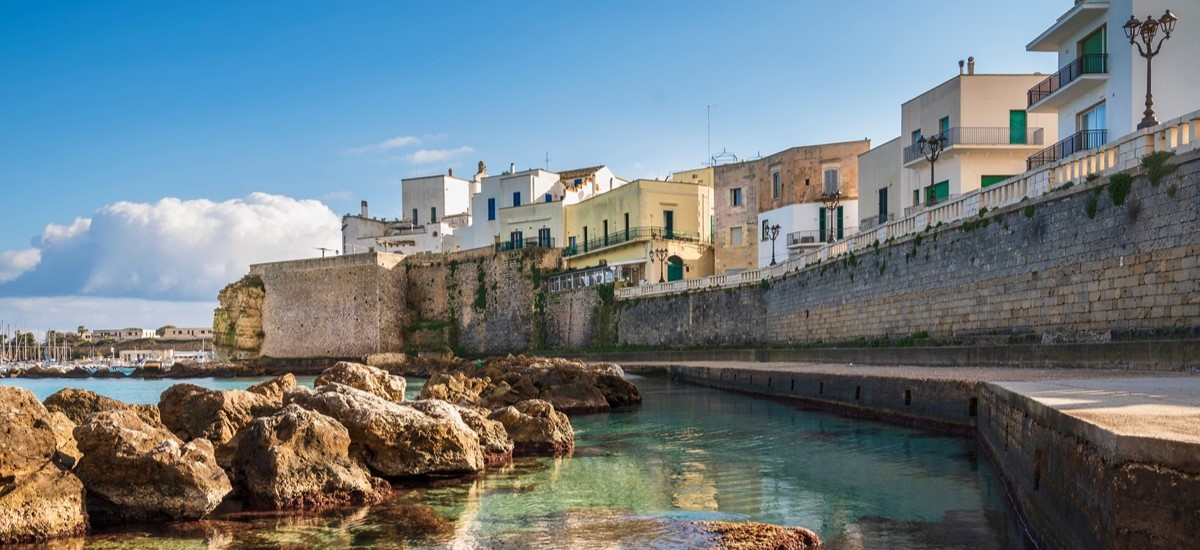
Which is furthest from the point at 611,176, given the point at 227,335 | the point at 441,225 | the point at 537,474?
the point at 537,474

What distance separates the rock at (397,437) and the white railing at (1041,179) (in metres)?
10.7

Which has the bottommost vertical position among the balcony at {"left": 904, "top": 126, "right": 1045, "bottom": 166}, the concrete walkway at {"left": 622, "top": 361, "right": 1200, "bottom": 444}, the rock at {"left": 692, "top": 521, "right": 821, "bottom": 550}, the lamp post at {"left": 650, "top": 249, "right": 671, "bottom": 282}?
the rock at {"left": 692, "top": 521, "right": 821, "bottom": 550}

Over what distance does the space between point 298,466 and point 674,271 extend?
35718 millimetres

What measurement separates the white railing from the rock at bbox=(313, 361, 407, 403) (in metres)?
11.7

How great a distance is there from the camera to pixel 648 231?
42750 mm

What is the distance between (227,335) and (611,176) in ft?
78.6

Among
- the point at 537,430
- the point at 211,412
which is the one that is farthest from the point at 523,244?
the point at 211,412

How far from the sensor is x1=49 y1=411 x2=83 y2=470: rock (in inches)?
323

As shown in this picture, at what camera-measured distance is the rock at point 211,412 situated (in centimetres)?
1066

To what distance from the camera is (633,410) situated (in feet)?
64.4

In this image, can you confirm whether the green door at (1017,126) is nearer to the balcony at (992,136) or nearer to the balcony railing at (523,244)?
the balcony at (992,136)

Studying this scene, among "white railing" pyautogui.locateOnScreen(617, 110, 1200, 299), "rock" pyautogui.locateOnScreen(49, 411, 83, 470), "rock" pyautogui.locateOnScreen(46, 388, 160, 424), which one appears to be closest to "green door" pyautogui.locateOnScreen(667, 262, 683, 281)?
"white railing" pyautogui.locateOnScreen(617, 110, 1200, 299)

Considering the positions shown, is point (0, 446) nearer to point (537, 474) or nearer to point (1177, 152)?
point (537, 474)

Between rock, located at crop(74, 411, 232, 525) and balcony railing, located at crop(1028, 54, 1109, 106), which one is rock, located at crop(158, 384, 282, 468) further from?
balcony railing, located at crop(1028, 54, 1109, 106)
